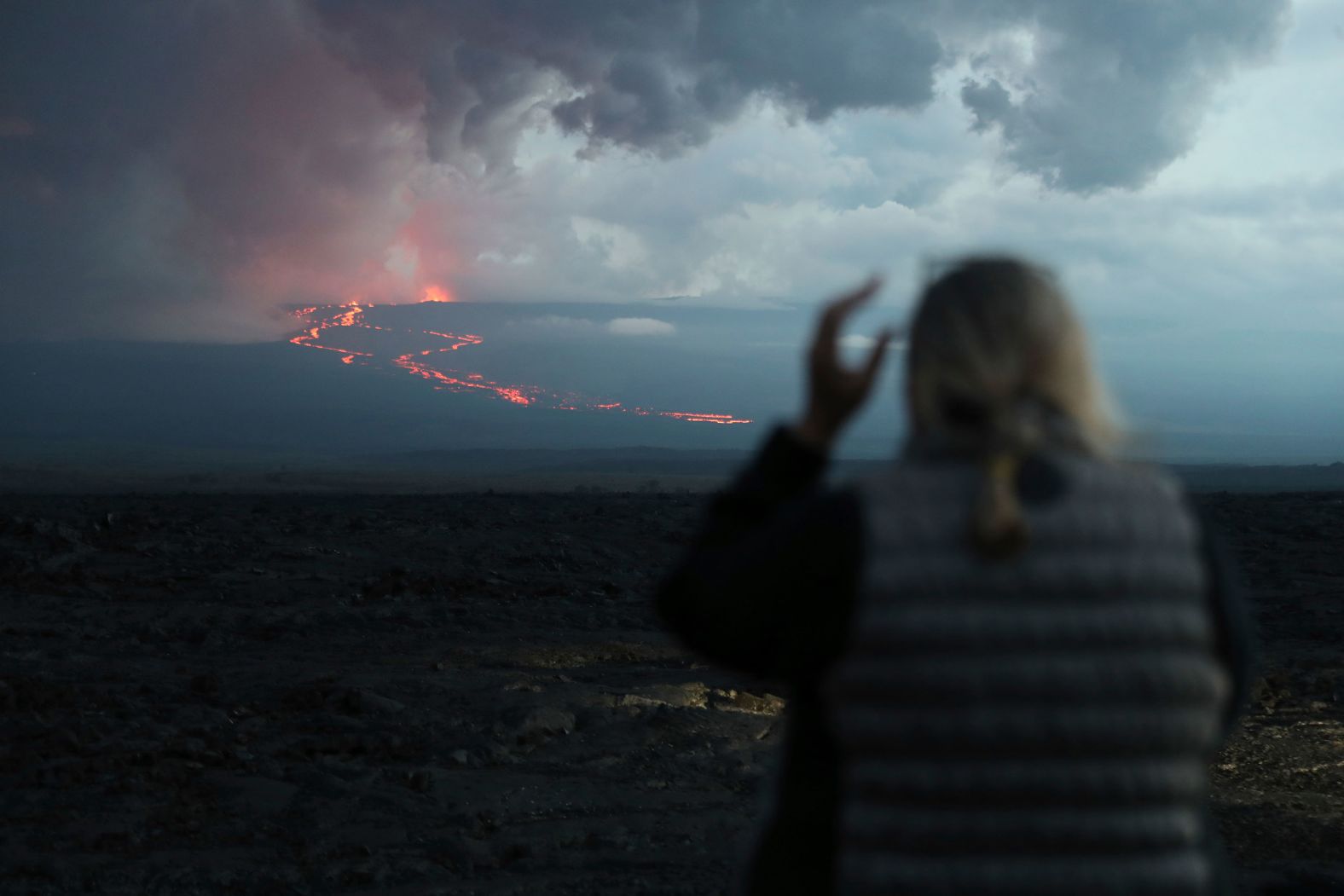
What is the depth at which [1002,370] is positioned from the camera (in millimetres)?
1405

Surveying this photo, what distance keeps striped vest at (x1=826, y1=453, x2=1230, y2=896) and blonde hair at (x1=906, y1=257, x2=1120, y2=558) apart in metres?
0.06

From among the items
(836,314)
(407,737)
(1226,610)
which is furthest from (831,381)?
(407,737)

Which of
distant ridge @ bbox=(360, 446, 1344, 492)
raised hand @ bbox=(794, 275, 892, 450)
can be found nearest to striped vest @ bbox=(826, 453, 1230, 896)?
raised hand @ bbox=(794, 275, 892, 450)

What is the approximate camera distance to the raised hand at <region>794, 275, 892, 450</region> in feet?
5.07

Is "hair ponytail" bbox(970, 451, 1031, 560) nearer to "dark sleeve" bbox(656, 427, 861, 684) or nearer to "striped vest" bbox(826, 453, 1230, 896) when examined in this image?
"striped vest" bbox(826, 453, 1230, 896)

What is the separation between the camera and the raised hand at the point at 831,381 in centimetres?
155

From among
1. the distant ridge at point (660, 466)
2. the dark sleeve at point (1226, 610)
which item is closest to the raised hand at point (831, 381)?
the dark sleeve at point (1226, 610)

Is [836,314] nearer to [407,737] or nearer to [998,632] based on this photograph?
[998,632]

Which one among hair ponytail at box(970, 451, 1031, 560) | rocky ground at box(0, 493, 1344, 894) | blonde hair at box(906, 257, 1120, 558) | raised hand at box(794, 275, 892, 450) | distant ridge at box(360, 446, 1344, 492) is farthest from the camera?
distant ridge at box(360, 446, 1344, 492)

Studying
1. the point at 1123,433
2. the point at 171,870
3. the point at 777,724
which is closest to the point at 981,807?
the point at 1123,433

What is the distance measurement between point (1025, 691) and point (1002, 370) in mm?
374

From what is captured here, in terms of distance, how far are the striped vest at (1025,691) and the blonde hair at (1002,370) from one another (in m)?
0.06

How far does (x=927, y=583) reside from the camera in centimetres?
132

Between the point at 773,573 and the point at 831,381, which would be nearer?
the point at 773,573
